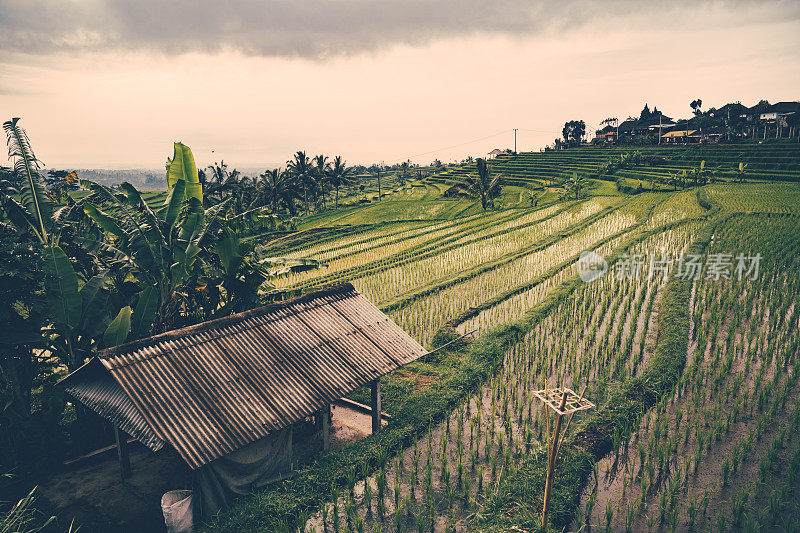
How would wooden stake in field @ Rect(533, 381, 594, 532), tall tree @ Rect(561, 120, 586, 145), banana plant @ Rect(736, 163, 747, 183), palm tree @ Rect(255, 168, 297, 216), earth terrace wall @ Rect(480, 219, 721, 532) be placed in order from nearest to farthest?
wooden stake in field @ Rect(533, 381, 594, 532) → earth terrace wall @ Rect(480, 219, 721, 532) → banana plant @ Rect(736, 163, 747, 183) → palm tree @ Rect(255, 168, 297, 216) → tall tree @ Rect(561, 120, 586, 145)

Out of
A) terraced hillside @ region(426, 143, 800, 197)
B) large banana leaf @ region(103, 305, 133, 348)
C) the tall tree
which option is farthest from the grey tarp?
the tall tree

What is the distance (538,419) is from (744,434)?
2.80m

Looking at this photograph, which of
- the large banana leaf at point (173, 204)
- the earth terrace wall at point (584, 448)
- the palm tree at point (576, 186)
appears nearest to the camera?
the earth terrace wall at point (584, 448)

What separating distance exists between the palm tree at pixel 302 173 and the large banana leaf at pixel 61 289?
108 feet

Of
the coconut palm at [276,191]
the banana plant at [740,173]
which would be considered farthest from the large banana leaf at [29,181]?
the banana plant at [740,173]

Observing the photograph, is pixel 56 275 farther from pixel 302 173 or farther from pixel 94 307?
pixel 302 173

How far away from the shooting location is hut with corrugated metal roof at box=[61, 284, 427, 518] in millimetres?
5352

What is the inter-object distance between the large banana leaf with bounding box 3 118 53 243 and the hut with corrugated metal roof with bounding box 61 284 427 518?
3067mm

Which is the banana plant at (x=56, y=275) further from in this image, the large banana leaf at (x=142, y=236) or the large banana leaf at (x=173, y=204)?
the large banana leaf at (x=173, y=204)

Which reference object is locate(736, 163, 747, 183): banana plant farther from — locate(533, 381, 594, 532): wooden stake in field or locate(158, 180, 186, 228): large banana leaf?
locate(158, 180, 186, 228): large banana leaf

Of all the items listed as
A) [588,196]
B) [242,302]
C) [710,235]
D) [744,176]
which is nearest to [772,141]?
[744,176]

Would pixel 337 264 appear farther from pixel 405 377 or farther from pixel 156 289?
pixel 156 289

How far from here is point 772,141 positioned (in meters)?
38.3

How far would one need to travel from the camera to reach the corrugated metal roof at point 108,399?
17.3 feet
